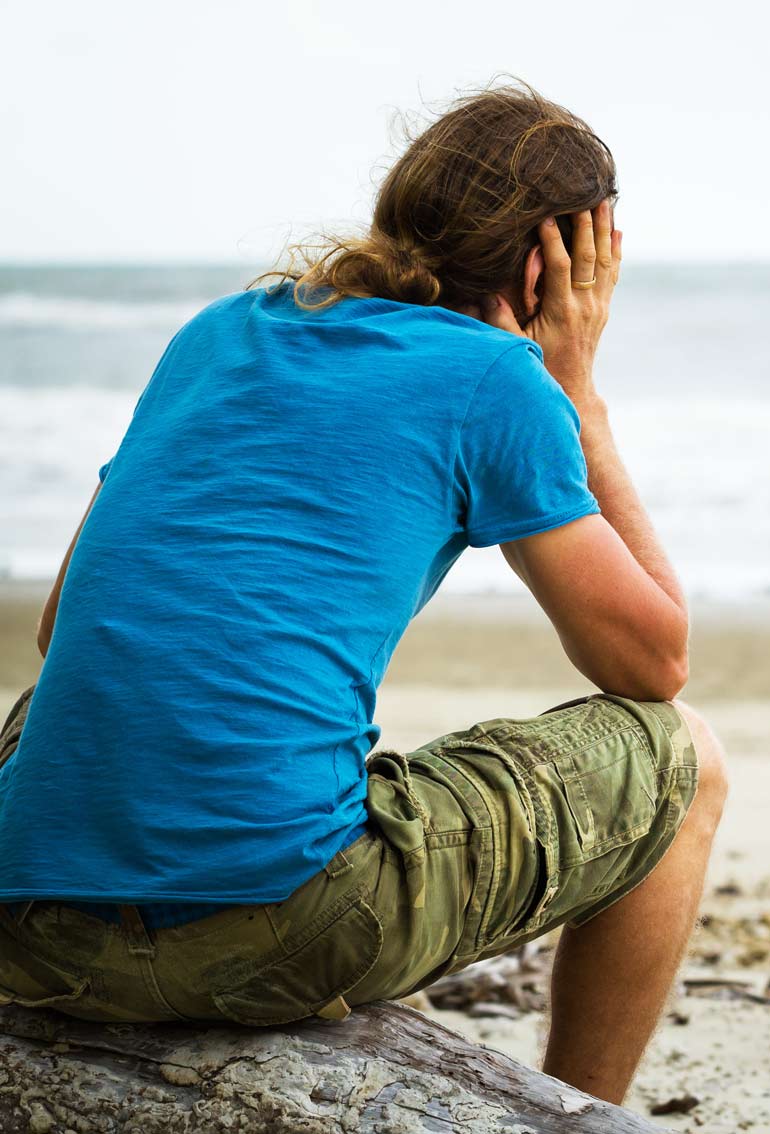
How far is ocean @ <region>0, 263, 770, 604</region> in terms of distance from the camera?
38.1 feet

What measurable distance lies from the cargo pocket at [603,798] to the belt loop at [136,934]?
0.54m

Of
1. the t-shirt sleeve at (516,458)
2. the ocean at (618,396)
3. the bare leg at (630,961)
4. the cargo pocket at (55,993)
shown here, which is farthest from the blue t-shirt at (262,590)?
the ocean at (618,396)

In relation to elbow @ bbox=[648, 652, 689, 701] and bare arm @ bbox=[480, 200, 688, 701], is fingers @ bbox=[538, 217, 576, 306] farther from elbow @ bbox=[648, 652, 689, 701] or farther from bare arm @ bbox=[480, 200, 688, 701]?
elbow @ bbox=[648, 652, 689, 701]

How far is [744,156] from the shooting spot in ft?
91.2

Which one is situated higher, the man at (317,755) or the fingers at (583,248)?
the fingers at (583,248)

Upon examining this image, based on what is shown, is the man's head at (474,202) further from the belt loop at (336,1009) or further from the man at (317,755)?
the belt loop at (336,1009)

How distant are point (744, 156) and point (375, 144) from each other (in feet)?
27.3

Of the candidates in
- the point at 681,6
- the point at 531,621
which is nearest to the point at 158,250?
the point at 681,6

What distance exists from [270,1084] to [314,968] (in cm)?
18

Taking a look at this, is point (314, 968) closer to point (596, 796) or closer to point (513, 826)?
point (513, 826)

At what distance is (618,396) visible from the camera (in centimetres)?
1764

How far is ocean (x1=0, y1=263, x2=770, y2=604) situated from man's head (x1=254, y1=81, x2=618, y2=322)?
8.44m

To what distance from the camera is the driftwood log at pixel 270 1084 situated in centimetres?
157

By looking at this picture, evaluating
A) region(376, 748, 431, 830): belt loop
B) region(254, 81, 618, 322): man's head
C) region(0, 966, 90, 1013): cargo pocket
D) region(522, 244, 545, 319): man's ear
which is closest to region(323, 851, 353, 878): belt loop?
region(376, 748, 431, 830): belt loop
